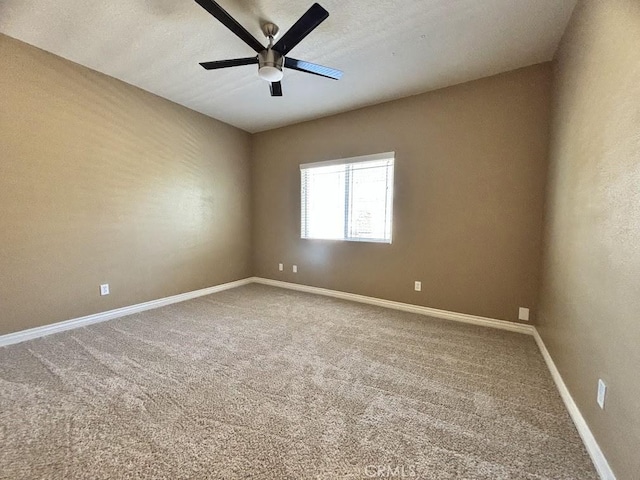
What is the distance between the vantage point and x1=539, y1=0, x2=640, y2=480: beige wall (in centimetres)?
110

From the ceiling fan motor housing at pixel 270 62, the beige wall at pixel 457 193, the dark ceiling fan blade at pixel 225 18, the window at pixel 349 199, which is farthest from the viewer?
the window at pixel 349 199

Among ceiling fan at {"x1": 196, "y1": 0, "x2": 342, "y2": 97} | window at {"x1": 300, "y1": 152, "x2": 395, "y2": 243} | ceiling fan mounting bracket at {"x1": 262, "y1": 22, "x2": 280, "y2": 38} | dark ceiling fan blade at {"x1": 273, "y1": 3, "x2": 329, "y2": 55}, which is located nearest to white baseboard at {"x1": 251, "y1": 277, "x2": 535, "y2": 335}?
window at {"x1": 300, "y1": 152, "x2": 395, "y2": 243}

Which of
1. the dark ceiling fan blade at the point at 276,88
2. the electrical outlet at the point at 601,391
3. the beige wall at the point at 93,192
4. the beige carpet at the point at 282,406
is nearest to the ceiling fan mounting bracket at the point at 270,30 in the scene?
the dark ceiling fan blade at the point at 276,88

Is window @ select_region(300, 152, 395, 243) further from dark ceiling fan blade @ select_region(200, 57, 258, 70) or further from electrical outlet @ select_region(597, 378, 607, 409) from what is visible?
electrical outlet @ select_region(597, 378, 607, 409)

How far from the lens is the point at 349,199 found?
3.85 meters

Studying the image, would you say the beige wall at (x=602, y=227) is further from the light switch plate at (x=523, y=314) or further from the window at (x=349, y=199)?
the window at (x=349, y=199)

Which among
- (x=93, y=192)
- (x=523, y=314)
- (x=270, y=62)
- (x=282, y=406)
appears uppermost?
(x=270, y=62)

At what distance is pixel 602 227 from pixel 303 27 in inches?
83.2

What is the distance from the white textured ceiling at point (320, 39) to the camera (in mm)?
1953

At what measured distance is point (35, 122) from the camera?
8.20 feet

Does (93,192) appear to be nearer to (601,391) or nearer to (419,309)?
(419,309)

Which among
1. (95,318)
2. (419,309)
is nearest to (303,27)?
(419,309)

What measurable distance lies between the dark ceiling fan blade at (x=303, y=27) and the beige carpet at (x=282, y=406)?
2390 mm

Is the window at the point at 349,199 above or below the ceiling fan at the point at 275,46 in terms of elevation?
below
